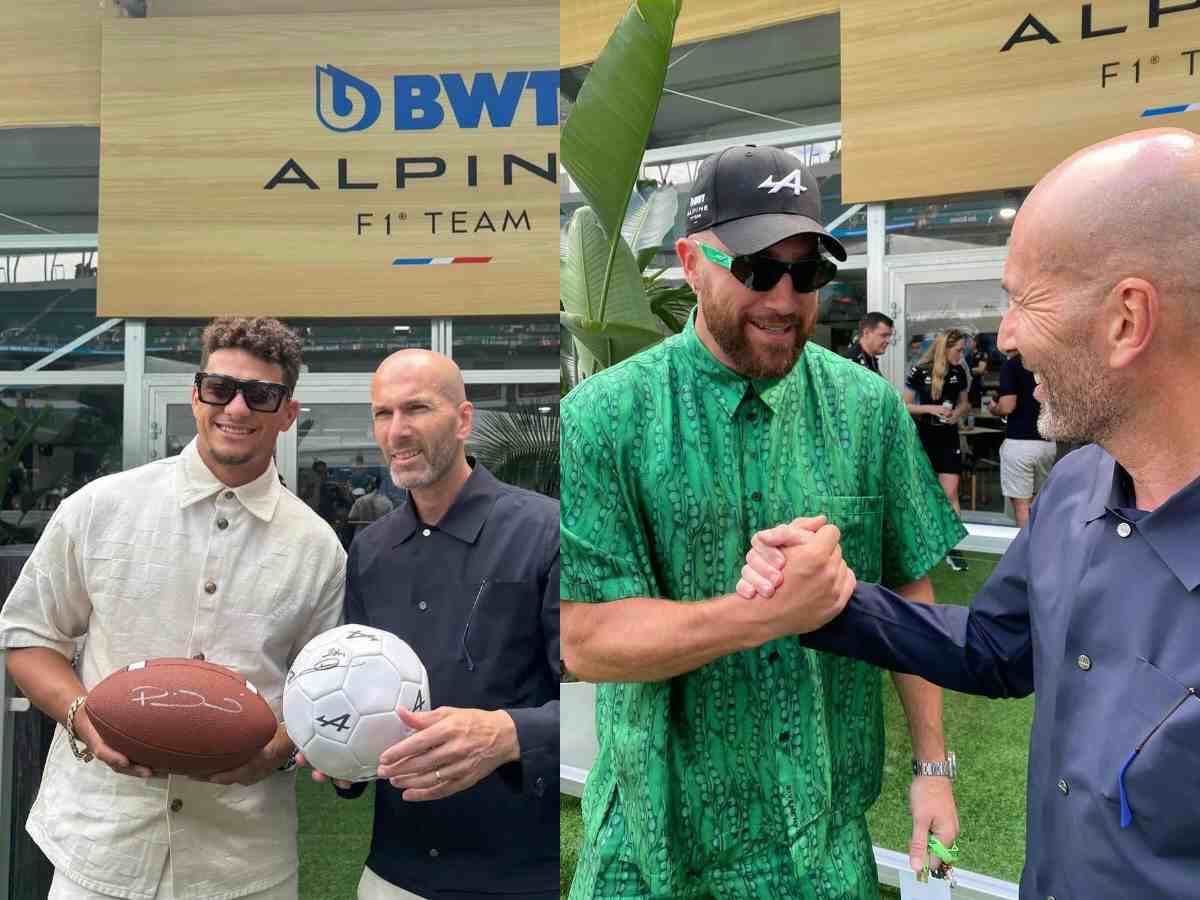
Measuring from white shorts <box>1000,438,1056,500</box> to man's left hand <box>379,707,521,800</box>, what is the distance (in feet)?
2.79

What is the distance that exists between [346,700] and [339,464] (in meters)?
0.36

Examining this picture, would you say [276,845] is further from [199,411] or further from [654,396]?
[654,396]

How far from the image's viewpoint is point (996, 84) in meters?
1.27

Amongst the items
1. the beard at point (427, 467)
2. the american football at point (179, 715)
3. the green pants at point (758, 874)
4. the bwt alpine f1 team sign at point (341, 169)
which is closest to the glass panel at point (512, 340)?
the bwt alpine f1 team sign at point (341, 169)

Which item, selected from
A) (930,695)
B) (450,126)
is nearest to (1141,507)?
(930,695)

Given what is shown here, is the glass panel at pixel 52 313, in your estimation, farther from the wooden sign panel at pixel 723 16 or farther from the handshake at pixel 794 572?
the handshake at pixel 794 572

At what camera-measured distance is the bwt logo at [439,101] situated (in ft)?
4.82

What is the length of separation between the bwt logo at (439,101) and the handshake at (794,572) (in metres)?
0.76

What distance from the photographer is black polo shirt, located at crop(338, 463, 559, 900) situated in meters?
1.45

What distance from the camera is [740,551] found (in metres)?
1.35

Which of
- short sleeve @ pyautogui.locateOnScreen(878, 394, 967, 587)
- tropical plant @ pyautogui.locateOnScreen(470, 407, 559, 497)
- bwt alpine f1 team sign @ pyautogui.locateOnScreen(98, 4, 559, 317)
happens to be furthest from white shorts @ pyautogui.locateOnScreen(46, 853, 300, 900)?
short sleeve @ pyautogui.locateOnScreen(878, 394, 967, 587)

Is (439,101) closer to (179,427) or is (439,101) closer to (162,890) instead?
(179,427)

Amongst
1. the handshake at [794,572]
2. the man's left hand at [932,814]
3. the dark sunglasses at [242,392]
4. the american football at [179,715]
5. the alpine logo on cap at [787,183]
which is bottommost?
the man's left hand at [932,814]
